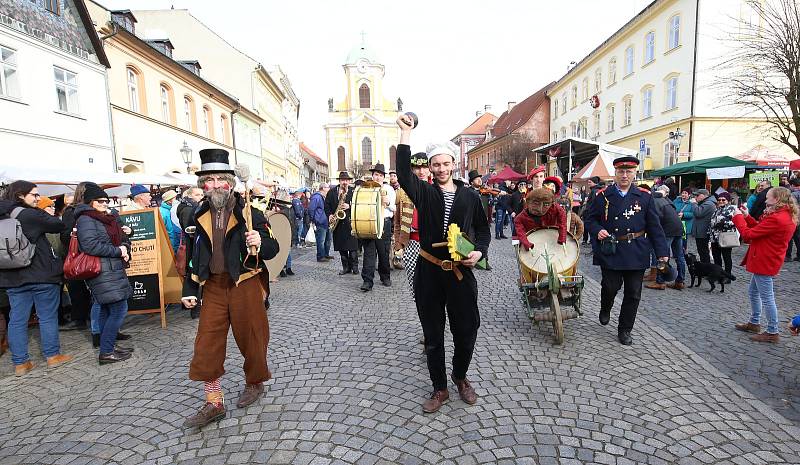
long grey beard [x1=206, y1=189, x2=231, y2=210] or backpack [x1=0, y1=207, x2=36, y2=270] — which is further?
backpack [x1=0, y1=207, x2=36, y2=270]

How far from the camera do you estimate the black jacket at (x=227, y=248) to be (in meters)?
3.24

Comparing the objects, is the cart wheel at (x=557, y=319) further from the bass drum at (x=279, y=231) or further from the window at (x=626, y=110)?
the window at (x=626, y=110)

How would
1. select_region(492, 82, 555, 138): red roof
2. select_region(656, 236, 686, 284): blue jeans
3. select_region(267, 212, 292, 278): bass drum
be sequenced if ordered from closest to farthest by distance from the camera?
select_region(267, 212, 292, 278): bass drum
select_region(656, 236, 686, 284): blue jeans
select_region(492, 82, 555, 138): red roof

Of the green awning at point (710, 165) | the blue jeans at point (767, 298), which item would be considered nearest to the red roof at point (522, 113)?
the green awning at point (710, 165)

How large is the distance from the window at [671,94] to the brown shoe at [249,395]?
28.0 metres

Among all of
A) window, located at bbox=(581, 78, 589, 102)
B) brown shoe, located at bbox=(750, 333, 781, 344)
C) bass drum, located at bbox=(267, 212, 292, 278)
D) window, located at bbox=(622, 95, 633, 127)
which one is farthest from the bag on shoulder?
window, located at bbox=(581, 78, 589, 102)

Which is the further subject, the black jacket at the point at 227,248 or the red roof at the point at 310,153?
the red roof at the point at 310,153

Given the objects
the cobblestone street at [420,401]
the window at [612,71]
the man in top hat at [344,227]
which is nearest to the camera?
the cobblestone street at [420,401]

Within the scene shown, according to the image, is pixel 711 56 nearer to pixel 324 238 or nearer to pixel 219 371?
pixel 324 238

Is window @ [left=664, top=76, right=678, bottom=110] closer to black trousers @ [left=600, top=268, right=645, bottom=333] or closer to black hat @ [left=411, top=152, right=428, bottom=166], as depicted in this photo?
black trousers @ [left=600, top=268, right=645, bottom=333]

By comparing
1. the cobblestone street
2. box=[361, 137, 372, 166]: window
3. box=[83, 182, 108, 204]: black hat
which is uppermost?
box=[361, 137, 372, 166]: window

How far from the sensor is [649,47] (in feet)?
89.6

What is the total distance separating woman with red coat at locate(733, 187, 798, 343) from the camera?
15.4ft

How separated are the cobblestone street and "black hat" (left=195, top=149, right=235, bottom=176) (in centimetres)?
186
